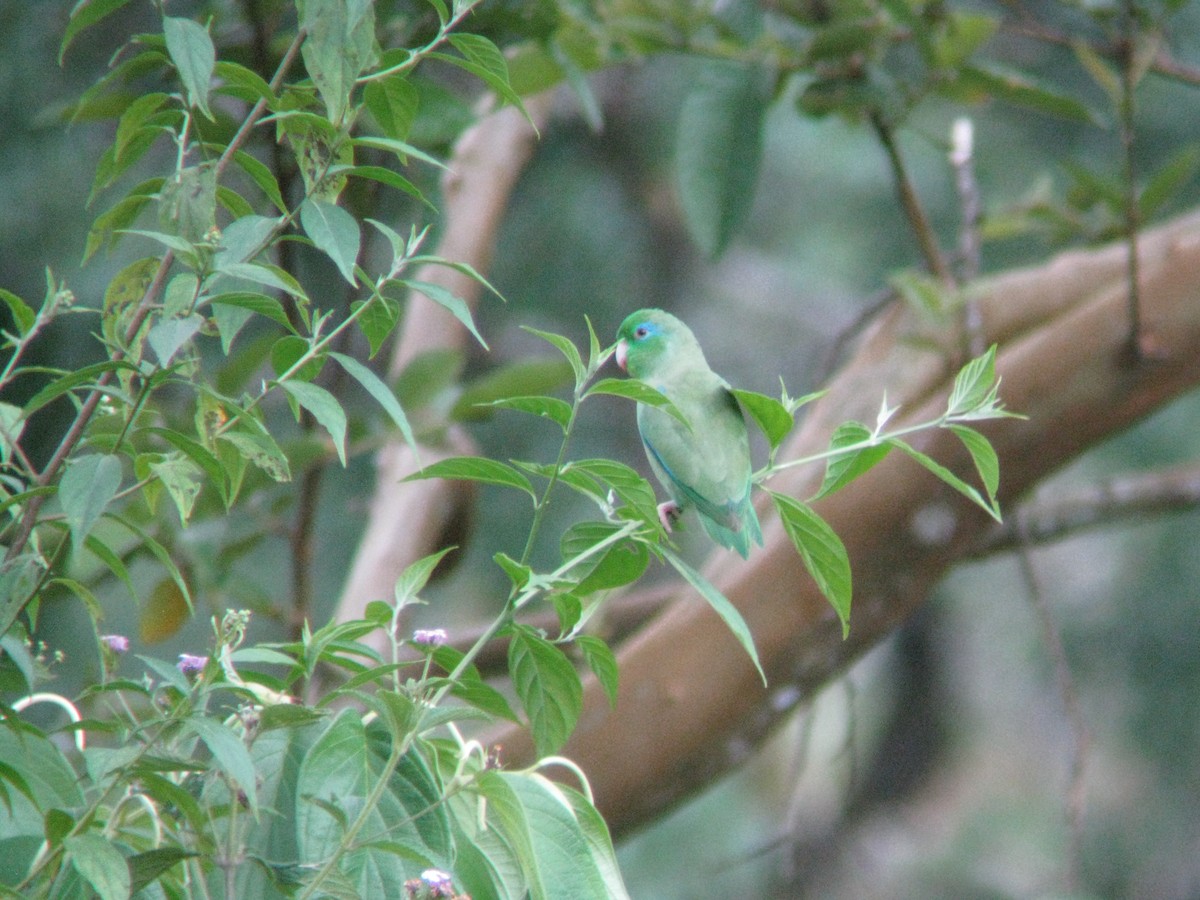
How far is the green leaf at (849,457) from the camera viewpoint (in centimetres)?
73

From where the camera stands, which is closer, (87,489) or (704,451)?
(87,489)

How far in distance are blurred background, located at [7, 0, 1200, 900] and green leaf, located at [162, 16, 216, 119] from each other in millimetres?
3036

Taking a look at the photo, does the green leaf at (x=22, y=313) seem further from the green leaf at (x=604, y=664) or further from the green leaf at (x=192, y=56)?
the green leaf at (x=604, y=664)

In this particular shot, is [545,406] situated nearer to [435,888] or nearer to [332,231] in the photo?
[332,231]

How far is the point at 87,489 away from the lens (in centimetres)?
62

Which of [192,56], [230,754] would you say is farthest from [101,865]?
[192,56]

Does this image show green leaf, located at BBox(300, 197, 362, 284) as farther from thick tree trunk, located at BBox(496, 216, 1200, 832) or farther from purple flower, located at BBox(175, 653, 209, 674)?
thick tree trunk, located at BBox(496, 216, 1200, 832)

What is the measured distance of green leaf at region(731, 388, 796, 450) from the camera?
0.73 meters

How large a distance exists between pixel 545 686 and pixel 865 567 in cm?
136

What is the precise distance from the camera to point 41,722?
8.38 ft

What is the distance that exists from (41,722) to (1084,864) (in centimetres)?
427

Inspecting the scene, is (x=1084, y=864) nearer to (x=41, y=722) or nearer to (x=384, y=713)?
(x=41, y=722)

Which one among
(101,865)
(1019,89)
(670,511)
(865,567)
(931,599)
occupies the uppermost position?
(101,865)

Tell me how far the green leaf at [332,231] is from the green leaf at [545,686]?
25cm
